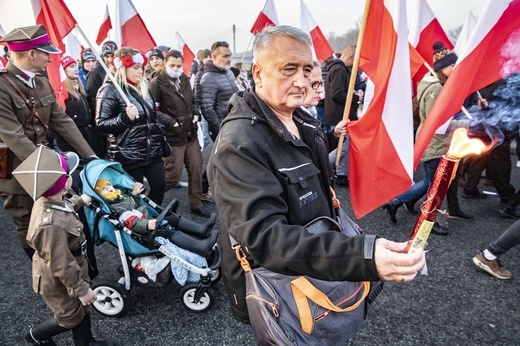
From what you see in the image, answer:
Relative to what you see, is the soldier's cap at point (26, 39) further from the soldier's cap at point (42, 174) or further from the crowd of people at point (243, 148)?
the soldier's cap at point (42, 174)

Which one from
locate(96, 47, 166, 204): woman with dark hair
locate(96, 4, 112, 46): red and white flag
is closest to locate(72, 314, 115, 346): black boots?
locate(96, 47, 166, 204): woman with dark hair

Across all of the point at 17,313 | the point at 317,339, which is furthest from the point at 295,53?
the point at 17,313

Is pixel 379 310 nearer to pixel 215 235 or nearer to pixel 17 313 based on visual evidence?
pixel 215 235

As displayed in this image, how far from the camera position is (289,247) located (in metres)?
1.12

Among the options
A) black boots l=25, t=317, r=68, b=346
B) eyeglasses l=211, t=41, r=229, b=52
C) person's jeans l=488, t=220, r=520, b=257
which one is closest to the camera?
black boots l=25, t=317, r=68, b=346

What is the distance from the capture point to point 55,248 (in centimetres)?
212

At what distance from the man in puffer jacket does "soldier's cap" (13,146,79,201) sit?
9.03 feet

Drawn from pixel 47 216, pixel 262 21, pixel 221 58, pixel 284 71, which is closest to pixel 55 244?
pixel 47 216

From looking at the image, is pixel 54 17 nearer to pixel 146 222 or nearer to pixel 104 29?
pixel 146 222

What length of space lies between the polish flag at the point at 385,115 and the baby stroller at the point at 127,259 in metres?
1.36

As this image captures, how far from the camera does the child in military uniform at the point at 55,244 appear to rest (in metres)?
2.11

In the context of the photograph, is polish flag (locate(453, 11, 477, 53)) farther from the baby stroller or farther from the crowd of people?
the baby stroller

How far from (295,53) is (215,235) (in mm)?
2095

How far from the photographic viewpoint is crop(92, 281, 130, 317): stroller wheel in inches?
109
